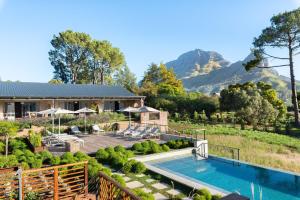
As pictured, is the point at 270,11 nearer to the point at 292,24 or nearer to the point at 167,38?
the point at 292,24

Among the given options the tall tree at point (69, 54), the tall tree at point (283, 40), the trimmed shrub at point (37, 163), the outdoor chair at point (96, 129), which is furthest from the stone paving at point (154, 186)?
the tall tree at point (69, 54)

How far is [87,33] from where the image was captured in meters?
44.0

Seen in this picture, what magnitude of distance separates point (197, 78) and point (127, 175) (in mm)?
132684

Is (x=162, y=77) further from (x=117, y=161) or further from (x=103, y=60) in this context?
(x=117, y=161)

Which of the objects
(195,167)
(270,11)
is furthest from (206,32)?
(195,167)

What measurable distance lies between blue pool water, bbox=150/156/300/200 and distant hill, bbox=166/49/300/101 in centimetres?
2389

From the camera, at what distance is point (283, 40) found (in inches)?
1144

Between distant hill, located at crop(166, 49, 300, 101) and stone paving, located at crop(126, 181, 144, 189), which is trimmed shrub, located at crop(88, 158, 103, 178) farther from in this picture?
distant hill, located at crop(166, 49, 300, 101)

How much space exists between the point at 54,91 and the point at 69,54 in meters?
18.7

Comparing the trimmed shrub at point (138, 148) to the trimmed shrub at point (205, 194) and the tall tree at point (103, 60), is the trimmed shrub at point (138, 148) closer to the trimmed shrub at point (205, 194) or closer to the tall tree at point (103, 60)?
the trimmed shrub at point (205, 194)

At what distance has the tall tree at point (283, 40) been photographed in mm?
27578

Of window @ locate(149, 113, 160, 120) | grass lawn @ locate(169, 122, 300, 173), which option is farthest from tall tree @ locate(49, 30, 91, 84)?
grass lawn @ locate(169, 122, 300, 173)

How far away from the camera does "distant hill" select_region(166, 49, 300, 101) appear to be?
94188mm

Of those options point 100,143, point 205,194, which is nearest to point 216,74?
point 100,143
